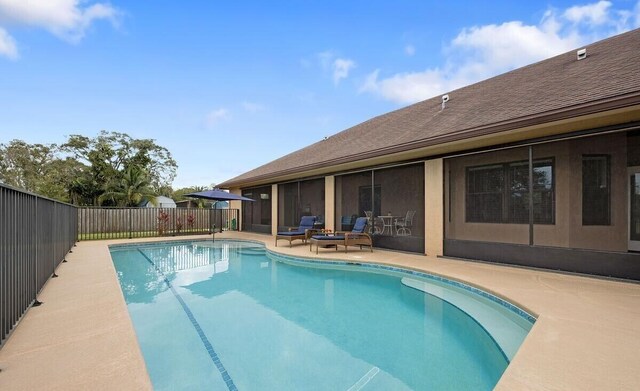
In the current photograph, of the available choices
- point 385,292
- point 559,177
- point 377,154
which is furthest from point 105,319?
point 559,177

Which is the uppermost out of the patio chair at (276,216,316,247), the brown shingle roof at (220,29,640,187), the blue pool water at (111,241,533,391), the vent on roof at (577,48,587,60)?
the vent on roof at (577,48,587,60)

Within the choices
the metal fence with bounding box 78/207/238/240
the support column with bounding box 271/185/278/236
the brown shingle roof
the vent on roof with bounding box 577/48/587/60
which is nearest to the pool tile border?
the brown shingle roof

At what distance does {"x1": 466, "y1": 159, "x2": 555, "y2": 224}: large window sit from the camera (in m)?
7.14

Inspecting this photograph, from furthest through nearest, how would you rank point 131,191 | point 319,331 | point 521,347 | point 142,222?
point 131,191
point 142,222
point 319,331
point 521,347

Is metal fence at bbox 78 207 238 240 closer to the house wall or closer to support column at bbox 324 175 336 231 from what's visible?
support column at bbox 324 175 336 231

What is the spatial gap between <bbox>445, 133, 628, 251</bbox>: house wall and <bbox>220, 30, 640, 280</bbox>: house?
0.9 inches

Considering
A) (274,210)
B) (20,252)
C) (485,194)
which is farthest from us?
(274,210)

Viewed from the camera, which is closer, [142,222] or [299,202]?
[299,202]

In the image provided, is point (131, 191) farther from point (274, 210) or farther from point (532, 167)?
point (532, 167)

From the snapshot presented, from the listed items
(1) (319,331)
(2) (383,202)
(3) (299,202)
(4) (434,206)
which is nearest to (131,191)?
(3) (299,202)

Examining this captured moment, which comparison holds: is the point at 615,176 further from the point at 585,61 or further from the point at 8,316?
the point at 8,316

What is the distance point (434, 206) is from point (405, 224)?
2449 mm

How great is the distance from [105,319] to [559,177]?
8764 mm

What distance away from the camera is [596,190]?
6.53m
